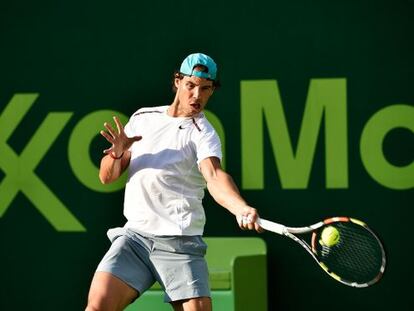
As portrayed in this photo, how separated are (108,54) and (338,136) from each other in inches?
51.3

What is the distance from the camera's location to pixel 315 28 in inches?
213

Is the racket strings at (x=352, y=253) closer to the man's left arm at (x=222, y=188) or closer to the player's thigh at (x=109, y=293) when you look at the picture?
the man's left arm at (x=222, y=188)

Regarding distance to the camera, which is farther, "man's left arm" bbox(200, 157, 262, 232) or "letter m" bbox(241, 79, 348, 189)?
"letter m" bbox(241, 79, 348, 189)

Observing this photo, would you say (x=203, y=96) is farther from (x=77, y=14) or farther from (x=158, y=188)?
(x=77, y=14)

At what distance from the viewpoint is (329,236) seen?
3783 mm

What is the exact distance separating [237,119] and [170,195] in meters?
1.64

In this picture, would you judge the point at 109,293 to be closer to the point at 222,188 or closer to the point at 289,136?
the point at 222,188

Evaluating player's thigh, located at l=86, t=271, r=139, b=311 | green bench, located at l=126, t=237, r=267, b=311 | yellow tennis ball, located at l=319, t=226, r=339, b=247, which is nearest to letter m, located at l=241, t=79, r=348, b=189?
green bench, located at l=126, t=237, r=267, b=311

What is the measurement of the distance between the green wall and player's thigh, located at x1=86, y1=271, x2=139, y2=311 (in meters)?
1.76

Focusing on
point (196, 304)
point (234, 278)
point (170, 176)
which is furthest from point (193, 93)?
point (234, 278)

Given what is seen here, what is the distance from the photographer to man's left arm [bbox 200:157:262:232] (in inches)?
142

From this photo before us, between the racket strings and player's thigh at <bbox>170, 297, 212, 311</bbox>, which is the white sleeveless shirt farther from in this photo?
the racket strings

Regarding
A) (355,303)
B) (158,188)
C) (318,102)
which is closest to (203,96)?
(158,188)

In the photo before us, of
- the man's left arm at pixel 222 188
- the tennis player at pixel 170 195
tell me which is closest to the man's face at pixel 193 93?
the tennis player at pixel 170 195
